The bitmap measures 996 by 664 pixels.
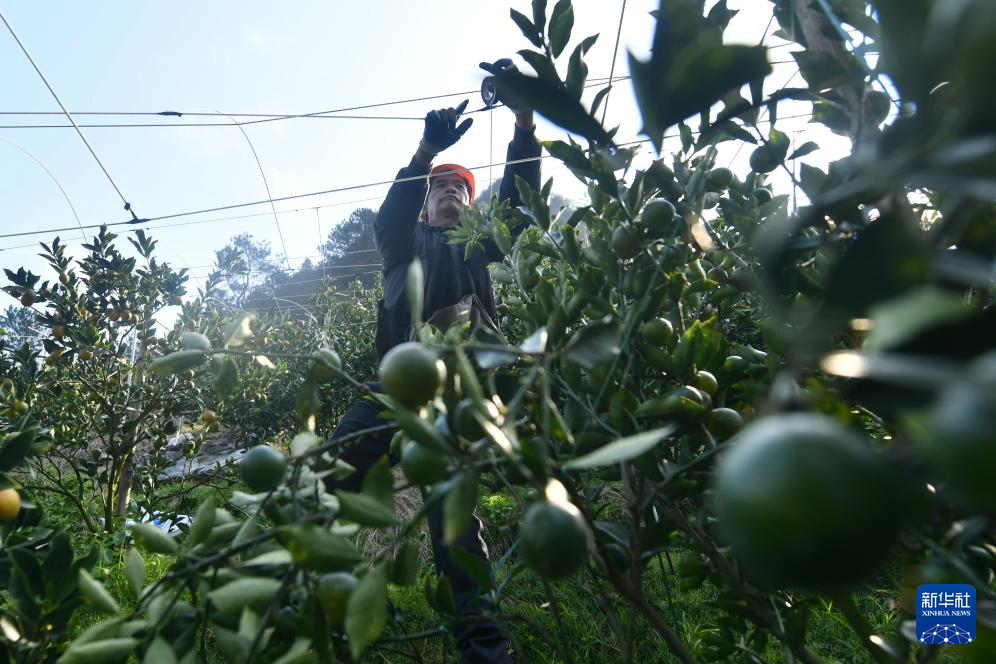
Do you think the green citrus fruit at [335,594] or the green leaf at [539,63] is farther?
the green leaf at [539,63]

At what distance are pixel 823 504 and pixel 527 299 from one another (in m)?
0.86

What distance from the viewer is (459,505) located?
1.11 feet

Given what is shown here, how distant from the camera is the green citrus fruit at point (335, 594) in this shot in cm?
41

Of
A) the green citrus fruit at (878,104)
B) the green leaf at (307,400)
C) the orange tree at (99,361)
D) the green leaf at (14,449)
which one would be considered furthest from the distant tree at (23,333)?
the green citrus fruit at (878,104)

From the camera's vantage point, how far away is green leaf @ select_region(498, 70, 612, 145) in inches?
18.4

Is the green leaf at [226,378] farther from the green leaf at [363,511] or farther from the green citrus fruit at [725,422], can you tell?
the green citrus fruit at [725,422]

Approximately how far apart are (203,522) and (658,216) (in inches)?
23.5

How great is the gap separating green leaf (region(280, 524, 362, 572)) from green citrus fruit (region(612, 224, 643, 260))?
1.65 ft

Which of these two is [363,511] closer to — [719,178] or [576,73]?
[576,73]

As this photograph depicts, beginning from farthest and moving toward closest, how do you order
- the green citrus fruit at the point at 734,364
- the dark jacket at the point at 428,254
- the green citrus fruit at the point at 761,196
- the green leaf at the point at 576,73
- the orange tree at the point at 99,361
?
the orange tree at the point at 99,361 → the dark jacket at the point at 428,254 → the green citrus fruit at the point at 761,196 → the green citrus fruit at the point at 734,364 → the green leaf at the point at 576,73

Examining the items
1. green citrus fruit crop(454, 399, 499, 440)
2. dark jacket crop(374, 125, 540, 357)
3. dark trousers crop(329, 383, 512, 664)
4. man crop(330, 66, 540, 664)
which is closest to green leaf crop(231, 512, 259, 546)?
green citrus fruit crop(454, 399, 499, 440)

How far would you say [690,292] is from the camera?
861 mm

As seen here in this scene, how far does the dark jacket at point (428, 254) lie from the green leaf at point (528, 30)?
1.63 meters

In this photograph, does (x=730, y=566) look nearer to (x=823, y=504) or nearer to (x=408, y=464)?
(x=408, y=464)
